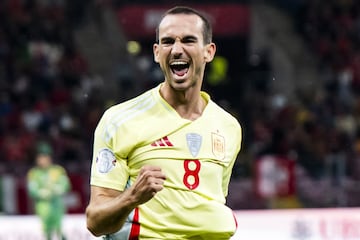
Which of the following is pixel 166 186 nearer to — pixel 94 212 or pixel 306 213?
pixel 94 212

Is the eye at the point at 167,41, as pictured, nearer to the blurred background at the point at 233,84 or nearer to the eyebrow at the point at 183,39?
the eyebrow at the point at 183,39

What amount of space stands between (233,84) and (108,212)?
635 inches

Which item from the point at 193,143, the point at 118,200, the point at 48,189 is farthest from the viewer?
the point at 48,189

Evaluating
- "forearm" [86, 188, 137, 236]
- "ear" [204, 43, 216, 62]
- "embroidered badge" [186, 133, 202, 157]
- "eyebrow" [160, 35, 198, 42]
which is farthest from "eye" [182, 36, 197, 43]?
"forearm" [86, 188, 137, 236]

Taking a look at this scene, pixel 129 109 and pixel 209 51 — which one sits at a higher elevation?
pixel 209 51

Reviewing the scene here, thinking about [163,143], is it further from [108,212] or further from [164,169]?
[108,212]

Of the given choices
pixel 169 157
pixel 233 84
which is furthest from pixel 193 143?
pixel 233 84

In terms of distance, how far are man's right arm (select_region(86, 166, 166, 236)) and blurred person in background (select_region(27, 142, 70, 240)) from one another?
1122 cm

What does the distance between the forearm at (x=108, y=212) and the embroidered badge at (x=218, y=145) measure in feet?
1.84

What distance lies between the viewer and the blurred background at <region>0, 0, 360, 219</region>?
1658cm

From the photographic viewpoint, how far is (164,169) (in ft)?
14.5

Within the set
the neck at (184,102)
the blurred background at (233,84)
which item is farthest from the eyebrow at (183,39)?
the blurred background at (233,84)

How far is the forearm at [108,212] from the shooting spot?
13.6 feet

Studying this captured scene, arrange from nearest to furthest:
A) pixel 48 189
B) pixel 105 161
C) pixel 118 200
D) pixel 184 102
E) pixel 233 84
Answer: pixel 118 200, pixel 105 161, pixel 184 102, pixel 48 189, pixel 233 84
